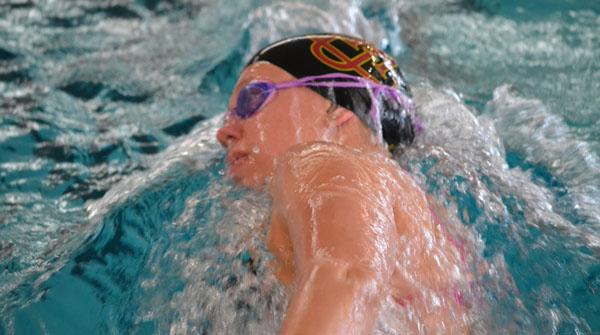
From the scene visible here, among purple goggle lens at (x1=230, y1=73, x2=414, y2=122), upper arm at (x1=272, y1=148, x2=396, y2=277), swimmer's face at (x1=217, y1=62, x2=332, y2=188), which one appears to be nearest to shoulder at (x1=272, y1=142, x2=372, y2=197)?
upper arm at (x1=272, y1=148, x2=396, y2=277)

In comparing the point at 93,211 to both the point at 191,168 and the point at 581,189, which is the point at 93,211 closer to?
the point at 191,168

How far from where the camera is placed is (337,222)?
59.4 inches

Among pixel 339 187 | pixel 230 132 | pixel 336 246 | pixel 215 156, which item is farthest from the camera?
pixel 215 156

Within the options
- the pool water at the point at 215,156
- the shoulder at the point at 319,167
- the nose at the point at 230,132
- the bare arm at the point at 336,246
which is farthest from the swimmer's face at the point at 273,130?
the bare arm at the point at 336,246

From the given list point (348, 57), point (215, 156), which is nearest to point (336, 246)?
point (348, 57)

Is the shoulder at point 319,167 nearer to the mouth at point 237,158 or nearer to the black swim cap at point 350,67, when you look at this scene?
the mouth at point 237,158

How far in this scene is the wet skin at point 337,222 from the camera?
1.40 metres

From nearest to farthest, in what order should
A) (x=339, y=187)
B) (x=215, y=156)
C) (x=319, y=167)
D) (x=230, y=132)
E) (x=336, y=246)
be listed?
(x=336, y=246)
(x=339, y=187)
(x=319, y=167)
(x=230, y=132)
(x=215, y=156)

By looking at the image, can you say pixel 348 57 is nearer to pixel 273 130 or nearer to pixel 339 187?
pixel 273 130

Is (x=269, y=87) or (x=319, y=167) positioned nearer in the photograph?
(x=319, y=167)

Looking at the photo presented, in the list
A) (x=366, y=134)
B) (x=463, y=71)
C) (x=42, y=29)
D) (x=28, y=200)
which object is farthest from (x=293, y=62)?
(x=42, y=29)

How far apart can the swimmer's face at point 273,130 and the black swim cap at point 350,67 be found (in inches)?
2.5

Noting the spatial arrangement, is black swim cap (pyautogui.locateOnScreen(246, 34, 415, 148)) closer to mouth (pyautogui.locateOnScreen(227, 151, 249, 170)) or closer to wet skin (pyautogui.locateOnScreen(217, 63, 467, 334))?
wet skin (pyautogui.locateOnScreen(217, 63, 467, 334))

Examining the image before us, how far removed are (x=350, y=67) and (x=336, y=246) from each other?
1065 mm
